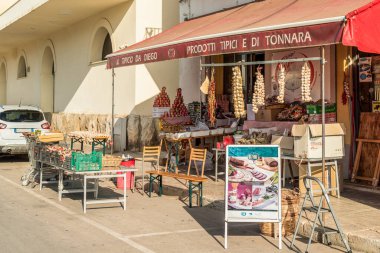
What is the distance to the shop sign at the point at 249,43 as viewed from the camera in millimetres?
6926

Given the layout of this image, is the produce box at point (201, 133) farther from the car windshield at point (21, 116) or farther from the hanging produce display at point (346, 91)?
the car windshield at point (21, 116)

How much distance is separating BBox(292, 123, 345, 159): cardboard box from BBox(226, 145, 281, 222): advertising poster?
2.56 meters

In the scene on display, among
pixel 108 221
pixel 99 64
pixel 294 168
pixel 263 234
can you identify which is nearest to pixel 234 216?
pixel 263 234

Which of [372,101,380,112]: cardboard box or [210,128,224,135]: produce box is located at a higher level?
[372,101,380,112]: cardboard box

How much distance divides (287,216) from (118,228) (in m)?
2.34

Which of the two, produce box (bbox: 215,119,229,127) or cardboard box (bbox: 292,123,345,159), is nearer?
cardboard box (bbox: 292,123,345,159)

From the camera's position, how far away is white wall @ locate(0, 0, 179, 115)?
17062mm

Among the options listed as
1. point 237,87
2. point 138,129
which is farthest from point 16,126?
point 237,87

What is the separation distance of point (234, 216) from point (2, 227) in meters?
3.27

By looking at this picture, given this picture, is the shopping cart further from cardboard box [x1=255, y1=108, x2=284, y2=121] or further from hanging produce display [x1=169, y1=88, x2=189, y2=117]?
cardboard box [x1=255, y1=108, x2=284, y2=121]

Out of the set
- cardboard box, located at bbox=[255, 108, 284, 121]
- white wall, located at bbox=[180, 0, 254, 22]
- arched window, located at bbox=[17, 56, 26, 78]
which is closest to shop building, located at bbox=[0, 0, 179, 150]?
arched window, located at bbox=[17, 56, 26, 78]

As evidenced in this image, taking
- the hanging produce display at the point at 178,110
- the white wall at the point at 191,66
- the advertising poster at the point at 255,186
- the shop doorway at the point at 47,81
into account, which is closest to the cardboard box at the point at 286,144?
the advertising poster at the point at 255,186

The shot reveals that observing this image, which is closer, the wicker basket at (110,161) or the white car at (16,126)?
the wicker basket at (110,161)

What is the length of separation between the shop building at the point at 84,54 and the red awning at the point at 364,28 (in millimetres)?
10412
